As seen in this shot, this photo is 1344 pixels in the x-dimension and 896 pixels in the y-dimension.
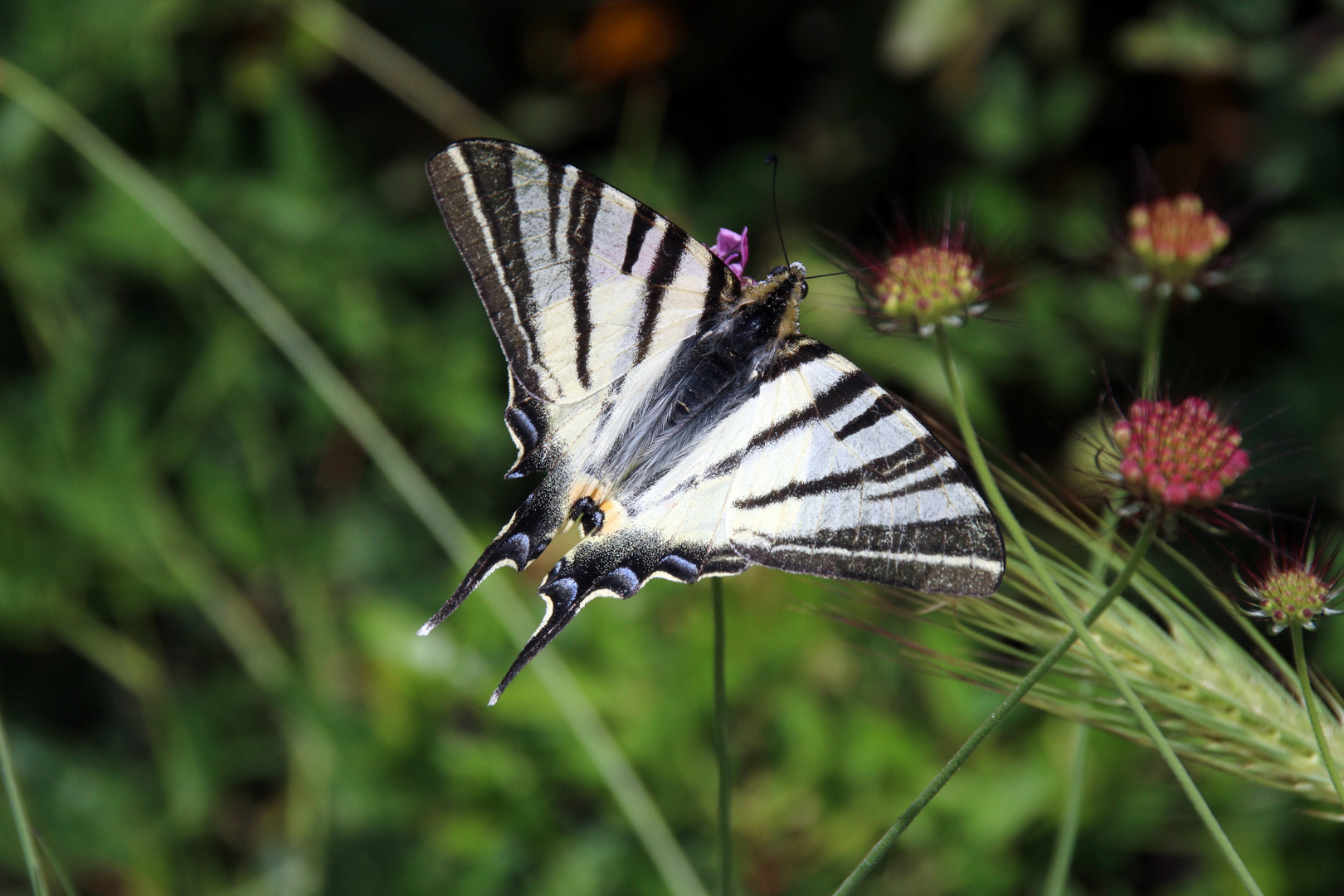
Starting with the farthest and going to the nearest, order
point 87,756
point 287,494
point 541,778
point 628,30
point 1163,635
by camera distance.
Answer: point 628,30 < point 287,494 < point 87,756 < point 541,778 < point 1163,635

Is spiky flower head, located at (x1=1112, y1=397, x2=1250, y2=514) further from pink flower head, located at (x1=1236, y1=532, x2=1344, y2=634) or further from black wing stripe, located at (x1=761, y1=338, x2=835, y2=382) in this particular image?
black wing stripe, located at (x1=761, y1=338, x2=835, y2=382)

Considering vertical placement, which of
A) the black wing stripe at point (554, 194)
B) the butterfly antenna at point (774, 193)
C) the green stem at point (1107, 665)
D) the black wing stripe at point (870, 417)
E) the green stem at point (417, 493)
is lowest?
the green stem at point (417, 493)

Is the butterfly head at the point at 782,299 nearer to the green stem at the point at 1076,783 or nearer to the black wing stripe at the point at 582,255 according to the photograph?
the black wing stripe at the point at 582,255

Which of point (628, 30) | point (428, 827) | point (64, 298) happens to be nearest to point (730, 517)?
point (428, 827)

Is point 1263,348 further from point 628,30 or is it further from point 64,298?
point 64,298

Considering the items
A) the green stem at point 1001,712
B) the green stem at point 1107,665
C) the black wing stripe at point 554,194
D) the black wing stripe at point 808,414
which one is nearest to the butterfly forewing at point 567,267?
the black wing stripe at point 554,194

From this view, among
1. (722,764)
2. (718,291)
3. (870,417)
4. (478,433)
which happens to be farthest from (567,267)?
(478,433)
